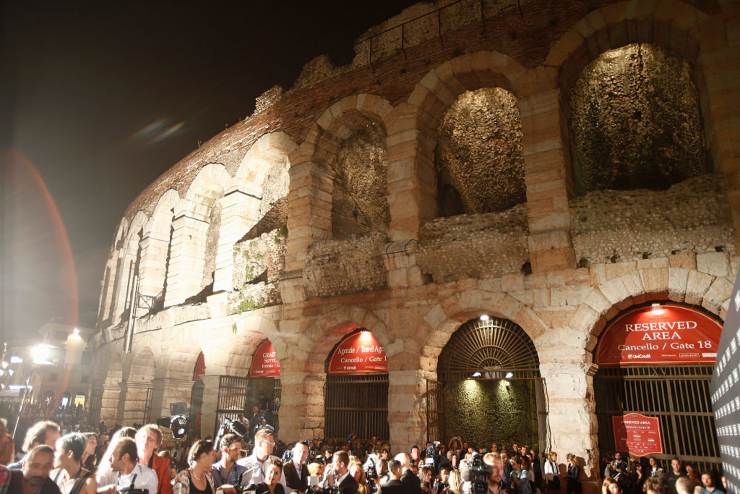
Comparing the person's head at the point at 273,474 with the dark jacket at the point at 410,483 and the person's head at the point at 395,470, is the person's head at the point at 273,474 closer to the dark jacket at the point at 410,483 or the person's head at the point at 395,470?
the person's head at the point at 395,470

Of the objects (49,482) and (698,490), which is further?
(698,490)

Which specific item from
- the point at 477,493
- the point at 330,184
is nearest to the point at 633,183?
the point at 330,184

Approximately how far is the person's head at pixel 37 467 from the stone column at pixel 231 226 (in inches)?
399

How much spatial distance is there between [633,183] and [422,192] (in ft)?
15.2

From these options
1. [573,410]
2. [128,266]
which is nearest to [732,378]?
[573,410]

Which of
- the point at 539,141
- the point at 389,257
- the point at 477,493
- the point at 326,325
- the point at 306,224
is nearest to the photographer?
the point at 477,493

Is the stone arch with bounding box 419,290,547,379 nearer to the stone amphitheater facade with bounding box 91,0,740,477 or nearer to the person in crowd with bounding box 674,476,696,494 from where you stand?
the stone amphitheater facade with bounding box 91,0,740,477

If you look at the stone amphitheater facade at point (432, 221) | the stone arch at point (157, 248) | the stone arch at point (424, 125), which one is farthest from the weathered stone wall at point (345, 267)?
the stone arch at point (157, 248)

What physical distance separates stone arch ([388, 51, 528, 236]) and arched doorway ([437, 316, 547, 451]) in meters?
2.32

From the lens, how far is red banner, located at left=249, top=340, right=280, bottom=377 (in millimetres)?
12078

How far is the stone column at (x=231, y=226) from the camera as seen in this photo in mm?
13164

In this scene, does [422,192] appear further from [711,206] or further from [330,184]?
[711,206]

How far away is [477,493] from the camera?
4203 mm

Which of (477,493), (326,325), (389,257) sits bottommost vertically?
(477,493)
